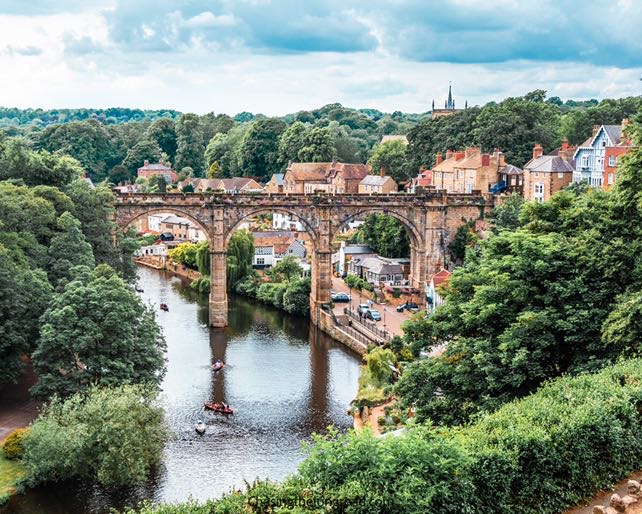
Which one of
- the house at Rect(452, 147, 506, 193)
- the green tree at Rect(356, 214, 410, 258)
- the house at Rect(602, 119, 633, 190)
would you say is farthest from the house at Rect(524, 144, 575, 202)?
the green tree at Rect(356, 214, 410, 258)

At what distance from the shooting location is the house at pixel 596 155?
64369 millimetres

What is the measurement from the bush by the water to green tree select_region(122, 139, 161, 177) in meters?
126

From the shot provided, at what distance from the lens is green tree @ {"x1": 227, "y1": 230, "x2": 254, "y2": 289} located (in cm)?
6838

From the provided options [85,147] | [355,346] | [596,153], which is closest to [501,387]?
[355,346]

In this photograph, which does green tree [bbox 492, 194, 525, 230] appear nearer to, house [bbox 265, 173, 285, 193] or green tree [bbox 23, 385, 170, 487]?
green tree [bbox 23, 385, 170, 487]

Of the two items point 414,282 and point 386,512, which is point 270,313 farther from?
point 386,512

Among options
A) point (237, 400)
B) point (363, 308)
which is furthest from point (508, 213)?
point (237, 400)

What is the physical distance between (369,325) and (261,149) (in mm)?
72182

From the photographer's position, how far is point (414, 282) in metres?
67.7

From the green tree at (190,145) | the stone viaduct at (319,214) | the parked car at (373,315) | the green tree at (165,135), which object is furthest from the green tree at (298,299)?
the green tree at (165,135)

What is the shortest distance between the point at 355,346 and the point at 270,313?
13.0 meters

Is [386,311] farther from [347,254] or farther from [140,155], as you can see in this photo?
[140,155]

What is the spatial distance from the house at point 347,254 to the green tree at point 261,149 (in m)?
47.5

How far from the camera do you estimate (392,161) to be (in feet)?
337
